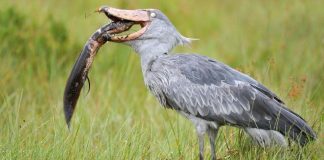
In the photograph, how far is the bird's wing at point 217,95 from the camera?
5824 mm

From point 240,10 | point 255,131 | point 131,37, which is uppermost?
point 131,37

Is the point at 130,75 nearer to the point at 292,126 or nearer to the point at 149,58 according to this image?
the point at 149,58

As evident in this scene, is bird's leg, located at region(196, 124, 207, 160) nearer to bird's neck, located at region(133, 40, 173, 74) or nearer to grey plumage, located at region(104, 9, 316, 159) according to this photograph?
grey plumage, located at region(104, 9, 316, 159)

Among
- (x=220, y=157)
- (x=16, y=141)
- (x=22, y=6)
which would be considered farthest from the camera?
(x=22, y=6)

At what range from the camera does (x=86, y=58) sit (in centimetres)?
598

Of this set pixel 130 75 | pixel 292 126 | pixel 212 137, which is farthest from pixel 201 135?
pixel 130 75

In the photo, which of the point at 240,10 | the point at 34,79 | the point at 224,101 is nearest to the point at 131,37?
the point at 224,101

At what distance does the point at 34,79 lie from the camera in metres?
8.52

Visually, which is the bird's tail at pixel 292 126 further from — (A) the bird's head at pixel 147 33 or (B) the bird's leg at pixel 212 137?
(A) the bird's head at pixel 147 33

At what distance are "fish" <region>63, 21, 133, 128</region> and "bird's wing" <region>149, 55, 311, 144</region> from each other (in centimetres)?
37

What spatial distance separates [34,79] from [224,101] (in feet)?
10.1

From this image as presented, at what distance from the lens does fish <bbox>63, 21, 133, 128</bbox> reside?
5.98m

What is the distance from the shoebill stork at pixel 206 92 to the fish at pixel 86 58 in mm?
46

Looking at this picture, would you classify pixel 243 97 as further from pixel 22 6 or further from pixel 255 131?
pixel 22 6
